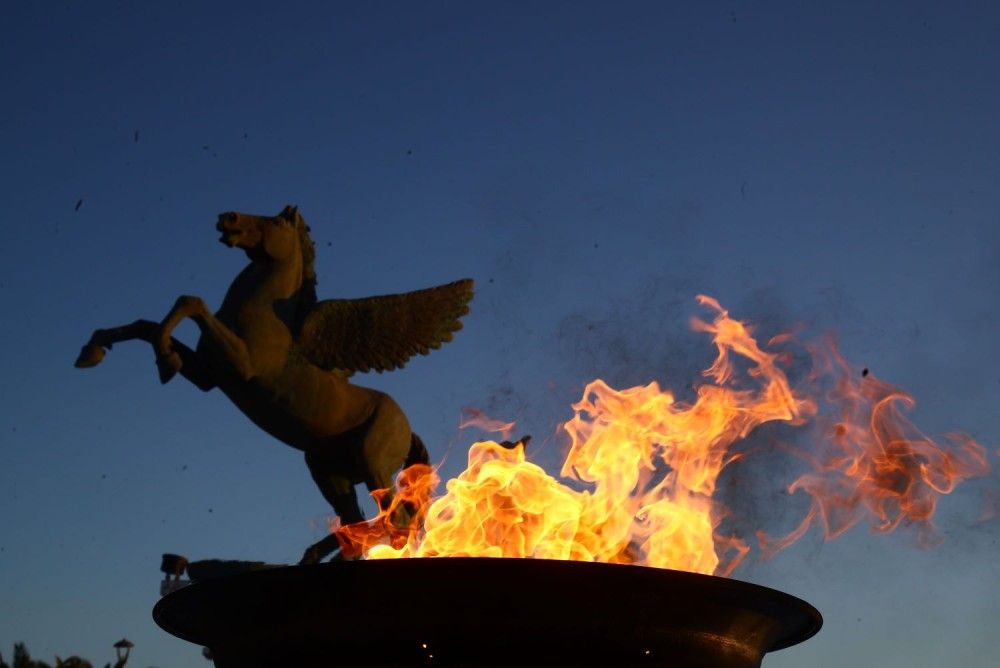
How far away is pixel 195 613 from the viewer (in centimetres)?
666

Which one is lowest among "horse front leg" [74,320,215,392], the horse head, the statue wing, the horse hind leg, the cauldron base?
the cauldron base

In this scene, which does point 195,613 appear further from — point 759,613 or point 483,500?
point 759,613

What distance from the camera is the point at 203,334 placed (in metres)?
8.71

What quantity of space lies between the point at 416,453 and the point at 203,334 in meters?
1.87

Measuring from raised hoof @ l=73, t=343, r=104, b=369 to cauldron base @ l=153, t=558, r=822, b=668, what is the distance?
238 cm

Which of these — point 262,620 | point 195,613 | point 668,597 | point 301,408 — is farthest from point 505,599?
point 301,408

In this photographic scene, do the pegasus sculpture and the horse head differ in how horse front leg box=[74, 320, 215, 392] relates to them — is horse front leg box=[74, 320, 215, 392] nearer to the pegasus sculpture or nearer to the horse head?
the pegasus sculpture

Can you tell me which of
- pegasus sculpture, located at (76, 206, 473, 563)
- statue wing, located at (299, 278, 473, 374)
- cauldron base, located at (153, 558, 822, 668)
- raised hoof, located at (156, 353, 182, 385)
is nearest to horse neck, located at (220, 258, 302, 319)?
pegasus sculpture, located at (76, 206, 473, 563)

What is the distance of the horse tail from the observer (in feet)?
32.1

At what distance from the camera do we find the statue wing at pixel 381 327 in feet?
30.4

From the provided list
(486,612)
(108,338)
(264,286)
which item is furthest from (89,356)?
(486,612)

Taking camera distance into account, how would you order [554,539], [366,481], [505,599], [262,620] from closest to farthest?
[505,599] < [262,620] < [554,539] < [366,481]

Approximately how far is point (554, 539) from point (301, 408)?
7.62ft

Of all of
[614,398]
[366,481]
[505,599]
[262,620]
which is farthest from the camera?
[366,481]
